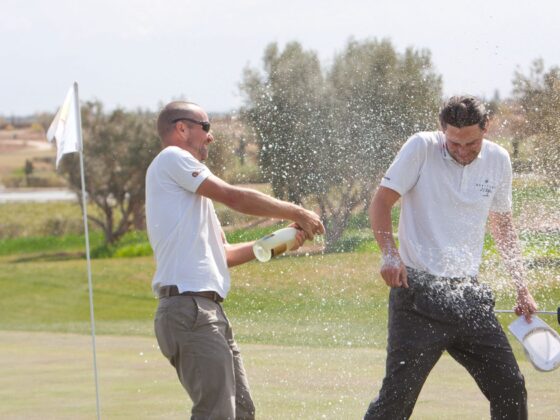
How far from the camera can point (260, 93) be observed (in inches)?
840

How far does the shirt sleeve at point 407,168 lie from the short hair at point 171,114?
914 mm

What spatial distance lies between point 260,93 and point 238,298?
17.2 feet

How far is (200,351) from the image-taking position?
514 cm

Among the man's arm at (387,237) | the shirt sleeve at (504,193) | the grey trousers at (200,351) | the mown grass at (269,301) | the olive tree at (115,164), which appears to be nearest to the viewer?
the grey trousers at (200,351)

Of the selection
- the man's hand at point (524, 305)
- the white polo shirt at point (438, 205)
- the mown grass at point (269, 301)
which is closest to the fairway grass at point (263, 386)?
the mown grass at point (269, 301)

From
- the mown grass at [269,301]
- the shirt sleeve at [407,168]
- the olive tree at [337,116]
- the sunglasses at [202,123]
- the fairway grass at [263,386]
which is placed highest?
the sunglasses at [202,123]

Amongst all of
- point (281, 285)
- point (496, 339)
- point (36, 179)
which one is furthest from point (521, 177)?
point (36, 179)

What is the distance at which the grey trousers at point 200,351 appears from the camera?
5109 mm

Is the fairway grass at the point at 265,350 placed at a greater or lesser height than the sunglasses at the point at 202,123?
lesser

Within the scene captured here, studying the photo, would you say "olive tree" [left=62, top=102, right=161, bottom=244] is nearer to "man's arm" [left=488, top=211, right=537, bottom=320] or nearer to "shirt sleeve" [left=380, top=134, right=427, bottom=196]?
"man's arm" [left=488, top=211, right=537, bottom=320]

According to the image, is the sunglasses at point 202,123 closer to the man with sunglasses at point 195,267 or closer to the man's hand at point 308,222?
the man with sunglasses at point 195,267

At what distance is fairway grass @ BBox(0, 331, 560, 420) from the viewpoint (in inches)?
311

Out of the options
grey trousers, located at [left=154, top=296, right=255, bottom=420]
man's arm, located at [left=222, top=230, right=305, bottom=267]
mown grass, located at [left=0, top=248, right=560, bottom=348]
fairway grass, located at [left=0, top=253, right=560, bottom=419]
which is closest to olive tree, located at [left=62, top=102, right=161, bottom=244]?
mown grass, located at [left=0, top=248, right=560, bottom=348]

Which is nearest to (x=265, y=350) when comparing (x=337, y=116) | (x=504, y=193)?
(x=504, y=193)
